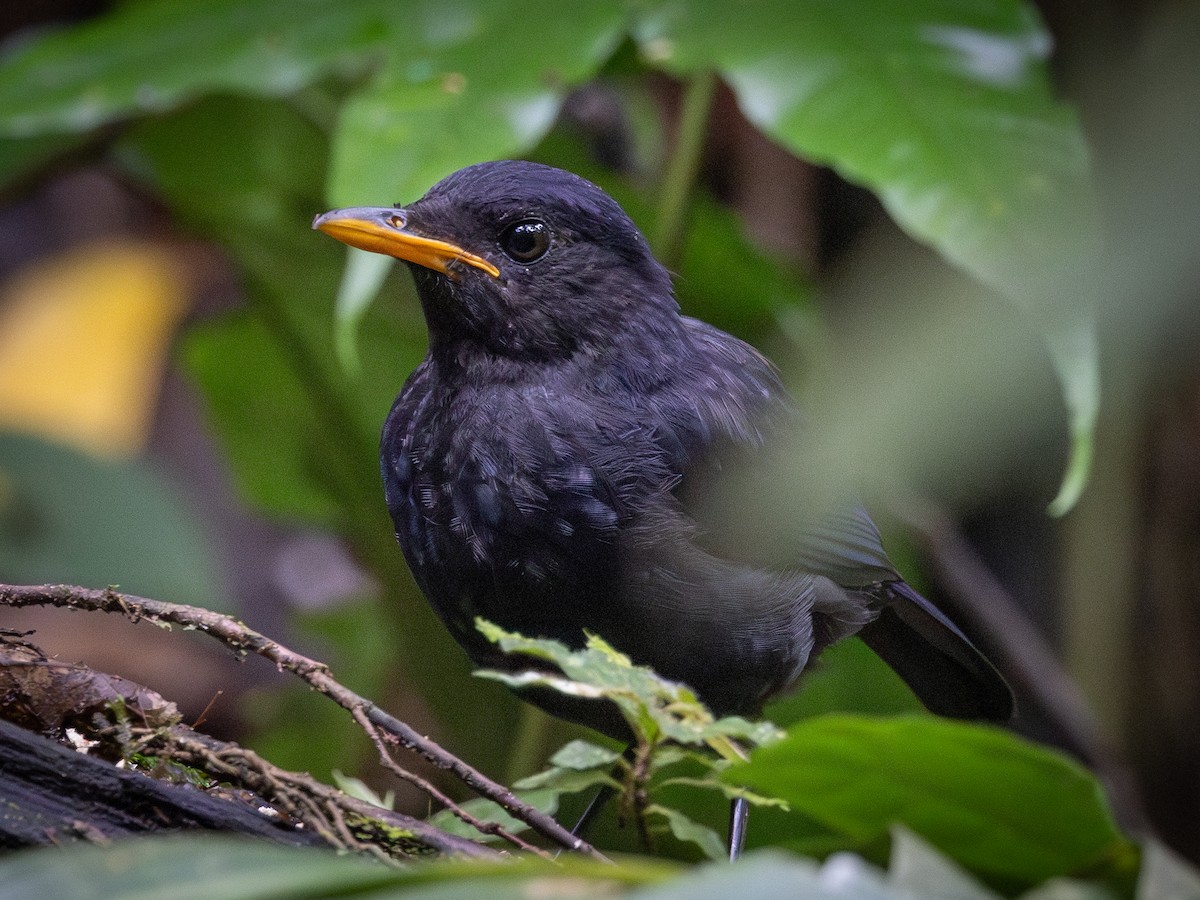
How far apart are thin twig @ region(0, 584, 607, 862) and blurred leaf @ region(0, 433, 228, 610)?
94.8 inches

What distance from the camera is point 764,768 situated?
1294mm

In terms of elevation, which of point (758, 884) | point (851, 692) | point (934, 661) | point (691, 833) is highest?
point (758, 884)

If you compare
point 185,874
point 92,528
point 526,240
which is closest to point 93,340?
point 92,528

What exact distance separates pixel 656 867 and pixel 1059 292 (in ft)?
4.91

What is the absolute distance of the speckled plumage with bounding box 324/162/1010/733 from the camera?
6.17 ft

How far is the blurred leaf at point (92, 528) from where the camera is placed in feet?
13.2

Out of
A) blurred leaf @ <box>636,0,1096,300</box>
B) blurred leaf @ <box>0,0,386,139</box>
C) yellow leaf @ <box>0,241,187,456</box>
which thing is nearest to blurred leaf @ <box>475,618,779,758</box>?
blurred leaf @ <box>636,0,1096,300</box>

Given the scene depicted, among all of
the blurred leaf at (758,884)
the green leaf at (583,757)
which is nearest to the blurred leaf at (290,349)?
the green leaf at (583,757)

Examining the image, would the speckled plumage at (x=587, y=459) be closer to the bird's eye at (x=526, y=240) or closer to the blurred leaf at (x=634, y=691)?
the bird's eye at (x=526, y=240)

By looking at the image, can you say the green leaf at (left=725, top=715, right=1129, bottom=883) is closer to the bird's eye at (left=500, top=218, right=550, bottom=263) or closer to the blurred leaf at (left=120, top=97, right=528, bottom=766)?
the bird's eye at (left=500, top=218, right=550, bottom=263)

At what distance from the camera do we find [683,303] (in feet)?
12.5

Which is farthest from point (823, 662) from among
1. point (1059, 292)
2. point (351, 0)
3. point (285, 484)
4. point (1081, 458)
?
point (285, 484)

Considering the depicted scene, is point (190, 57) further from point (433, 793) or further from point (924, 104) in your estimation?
point (433, 793)

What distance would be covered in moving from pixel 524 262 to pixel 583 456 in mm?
414
